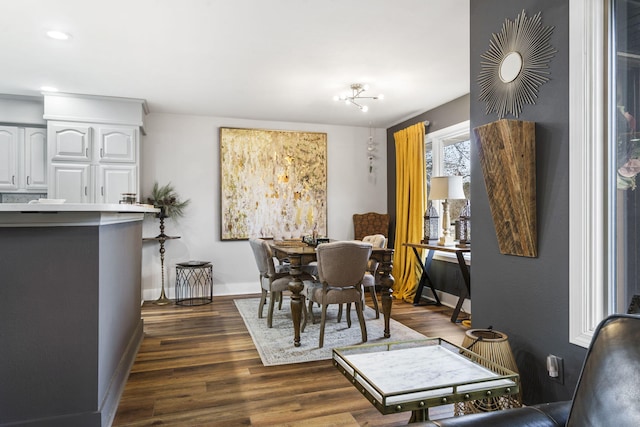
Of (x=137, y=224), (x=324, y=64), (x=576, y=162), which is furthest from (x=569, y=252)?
(x=137, y=224)

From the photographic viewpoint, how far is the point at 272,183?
582 cm

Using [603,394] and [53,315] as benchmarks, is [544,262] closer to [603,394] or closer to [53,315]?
[603,394]

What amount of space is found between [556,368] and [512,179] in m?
0.91

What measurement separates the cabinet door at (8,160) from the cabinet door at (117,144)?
0.93m

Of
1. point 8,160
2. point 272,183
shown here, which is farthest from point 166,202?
point 8,160

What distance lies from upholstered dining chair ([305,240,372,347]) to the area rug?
0.51 ft

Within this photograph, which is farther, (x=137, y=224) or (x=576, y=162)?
(x=137, y=224)

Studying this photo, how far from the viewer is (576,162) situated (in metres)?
1.80

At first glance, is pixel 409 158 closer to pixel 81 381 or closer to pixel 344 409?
pixel 344 409

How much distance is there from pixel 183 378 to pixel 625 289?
258 cm

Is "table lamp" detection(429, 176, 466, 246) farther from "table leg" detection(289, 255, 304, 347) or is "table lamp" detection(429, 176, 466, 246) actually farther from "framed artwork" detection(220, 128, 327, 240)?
"framed artwork" detection(220, 128, 327, 240)

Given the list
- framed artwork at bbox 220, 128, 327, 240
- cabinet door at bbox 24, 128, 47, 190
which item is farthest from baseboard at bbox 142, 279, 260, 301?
cabinet door at bbox 24, 128, 47, 190

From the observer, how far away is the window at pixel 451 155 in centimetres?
481

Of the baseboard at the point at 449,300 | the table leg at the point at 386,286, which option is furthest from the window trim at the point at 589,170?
the baseboard at the point at 449,300
